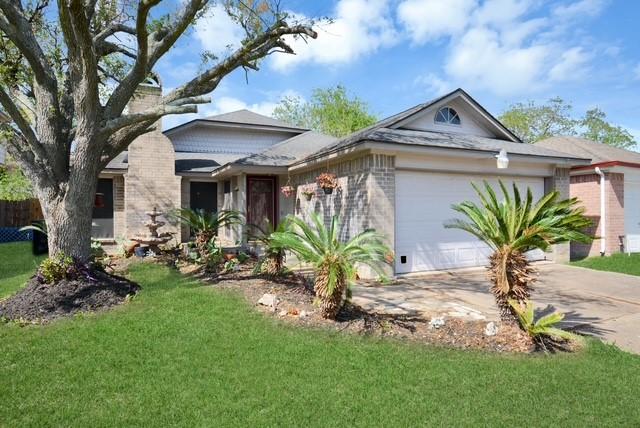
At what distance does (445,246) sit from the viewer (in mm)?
9914

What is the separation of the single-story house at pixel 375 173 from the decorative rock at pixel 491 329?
150 inches

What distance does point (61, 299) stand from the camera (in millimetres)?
6094

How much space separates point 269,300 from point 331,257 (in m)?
1.56

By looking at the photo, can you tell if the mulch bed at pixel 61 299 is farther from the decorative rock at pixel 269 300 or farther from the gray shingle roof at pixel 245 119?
the gray shingle roof at pixel 245 119

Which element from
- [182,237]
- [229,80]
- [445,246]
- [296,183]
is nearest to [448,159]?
[445,246]

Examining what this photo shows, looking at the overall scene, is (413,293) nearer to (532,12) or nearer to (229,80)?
(229,80)

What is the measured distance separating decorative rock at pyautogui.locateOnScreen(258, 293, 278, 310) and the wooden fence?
58.8 feet

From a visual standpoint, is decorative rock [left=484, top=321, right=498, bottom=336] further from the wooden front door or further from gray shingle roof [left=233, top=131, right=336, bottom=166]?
the wooden front door

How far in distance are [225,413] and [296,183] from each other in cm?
1001

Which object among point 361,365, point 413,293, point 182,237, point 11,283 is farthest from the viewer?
point 182,237

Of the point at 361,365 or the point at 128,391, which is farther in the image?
the point at 361,365

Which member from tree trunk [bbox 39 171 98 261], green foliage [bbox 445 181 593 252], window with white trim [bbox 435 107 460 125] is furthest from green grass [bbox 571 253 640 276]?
tree trunk [bbox 39 171 98 261]

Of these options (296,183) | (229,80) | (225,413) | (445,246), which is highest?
(229,80)

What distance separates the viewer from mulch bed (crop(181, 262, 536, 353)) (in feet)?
15.4
